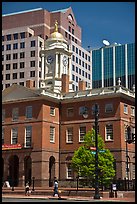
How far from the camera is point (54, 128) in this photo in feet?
194

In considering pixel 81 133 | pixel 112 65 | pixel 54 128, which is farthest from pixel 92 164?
pixel 112 65

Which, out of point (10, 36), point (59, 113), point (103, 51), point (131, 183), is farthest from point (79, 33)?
point (131, 183)

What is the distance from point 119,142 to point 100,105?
5.90 m

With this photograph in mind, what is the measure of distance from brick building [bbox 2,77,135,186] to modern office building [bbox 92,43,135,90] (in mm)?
61799

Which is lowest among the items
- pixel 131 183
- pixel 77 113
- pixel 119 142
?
pixel 131 183

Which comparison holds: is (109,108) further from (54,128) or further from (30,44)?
(30,44)

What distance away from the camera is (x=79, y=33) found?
411 ft

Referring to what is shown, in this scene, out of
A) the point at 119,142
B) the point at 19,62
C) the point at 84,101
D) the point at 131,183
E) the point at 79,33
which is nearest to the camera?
the point at 131,183

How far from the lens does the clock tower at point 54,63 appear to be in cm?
6775

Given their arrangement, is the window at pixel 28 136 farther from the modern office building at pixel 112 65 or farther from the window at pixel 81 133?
the modern office building at pixel 112 65

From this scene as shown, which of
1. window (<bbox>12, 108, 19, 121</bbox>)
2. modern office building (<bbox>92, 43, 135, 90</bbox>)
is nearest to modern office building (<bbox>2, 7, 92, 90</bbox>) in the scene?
modern office building (<bbox>92, 43, 135, 90</bbox>)

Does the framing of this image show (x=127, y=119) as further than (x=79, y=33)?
No

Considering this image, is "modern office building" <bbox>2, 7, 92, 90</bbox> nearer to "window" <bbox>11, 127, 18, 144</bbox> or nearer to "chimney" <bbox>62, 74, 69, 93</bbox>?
"chimney" <bbox>62, 74, 69, 93</bbox>

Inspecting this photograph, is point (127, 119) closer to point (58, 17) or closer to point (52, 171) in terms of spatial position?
point (52, 171)
